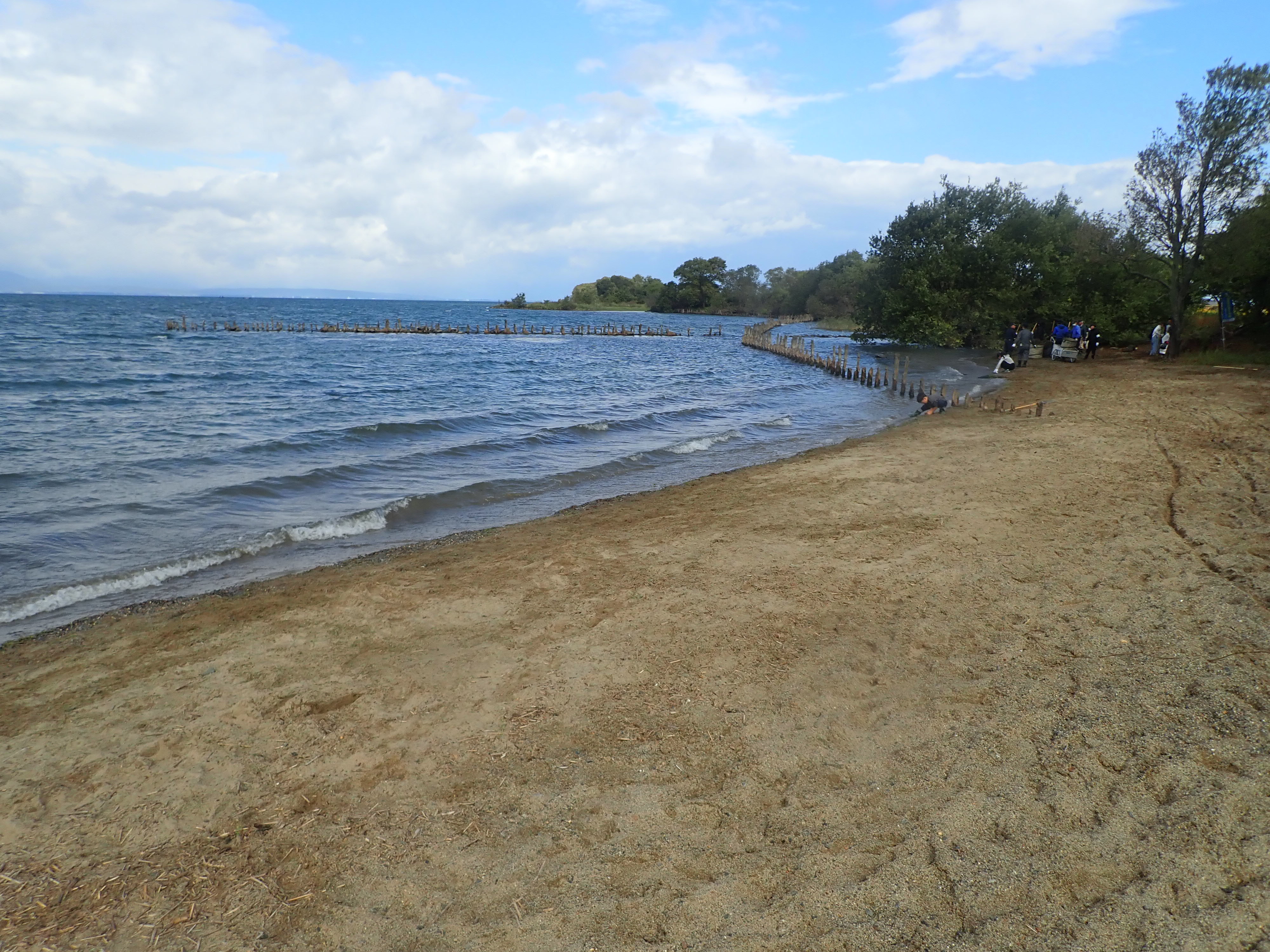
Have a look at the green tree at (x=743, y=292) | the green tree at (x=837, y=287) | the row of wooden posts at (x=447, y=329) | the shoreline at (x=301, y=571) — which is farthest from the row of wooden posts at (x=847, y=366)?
the green tree at (x=743, y=292)

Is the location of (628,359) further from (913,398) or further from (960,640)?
(960,640)

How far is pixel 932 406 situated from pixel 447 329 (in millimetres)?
69636

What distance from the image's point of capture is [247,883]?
379cm

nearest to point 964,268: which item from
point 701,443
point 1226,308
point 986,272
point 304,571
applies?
point 986,272

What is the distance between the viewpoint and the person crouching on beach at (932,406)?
68.4 feet

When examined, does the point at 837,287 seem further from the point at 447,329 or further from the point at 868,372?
the point at 868,372

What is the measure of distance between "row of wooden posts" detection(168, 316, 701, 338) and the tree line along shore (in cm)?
3480

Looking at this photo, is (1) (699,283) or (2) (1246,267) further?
(1) (699,283)

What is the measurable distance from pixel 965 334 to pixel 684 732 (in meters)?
45.4

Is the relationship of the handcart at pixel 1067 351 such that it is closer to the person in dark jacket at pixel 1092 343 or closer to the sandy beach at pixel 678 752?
the person in dark jacket at pixel 1092 343

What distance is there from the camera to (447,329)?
82.5 m

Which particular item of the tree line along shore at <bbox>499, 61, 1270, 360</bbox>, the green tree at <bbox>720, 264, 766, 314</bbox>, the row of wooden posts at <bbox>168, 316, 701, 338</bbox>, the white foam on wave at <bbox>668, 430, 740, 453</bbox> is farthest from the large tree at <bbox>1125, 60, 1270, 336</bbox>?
the green tree at <bbox>720, 264, 766, 314</bbox>

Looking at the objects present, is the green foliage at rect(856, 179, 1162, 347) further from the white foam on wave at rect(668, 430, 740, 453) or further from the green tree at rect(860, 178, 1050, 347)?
the white foam on wave at rect(668, 430, 740, 453)

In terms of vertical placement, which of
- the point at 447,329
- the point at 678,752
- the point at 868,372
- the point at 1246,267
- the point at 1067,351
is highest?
the point at 1246,267
